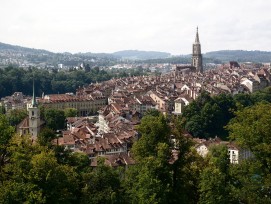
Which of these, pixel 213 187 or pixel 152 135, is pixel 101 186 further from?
pixel 213 187

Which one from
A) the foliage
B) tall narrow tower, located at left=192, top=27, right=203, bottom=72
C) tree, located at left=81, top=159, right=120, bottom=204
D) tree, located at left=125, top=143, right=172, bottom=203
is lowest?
the foliage

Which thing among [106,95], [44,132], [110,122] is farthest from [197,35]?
[44,132]

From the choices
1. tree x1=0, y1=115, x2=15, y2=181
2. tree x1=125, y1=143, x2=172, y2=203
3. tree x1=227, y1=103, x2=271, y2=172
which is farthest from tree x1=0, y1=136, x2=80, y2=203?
tree x1=227, y1=103, x2=271, y2=172

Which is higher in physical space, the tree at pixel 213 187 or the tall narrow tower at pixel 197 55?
the tall narrow tower at pixel 197 55

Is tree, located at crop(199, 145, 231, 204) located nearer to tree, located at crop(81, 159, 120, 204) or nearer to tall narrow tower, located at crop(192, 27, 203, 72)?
tree, located at crop(81, 159, 120, 204)

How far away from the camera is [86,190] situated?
2152 cm

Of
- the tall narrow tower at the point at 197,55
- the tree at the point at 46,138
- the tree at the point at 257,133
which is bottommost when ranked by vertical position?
the tree at the point at 46,138

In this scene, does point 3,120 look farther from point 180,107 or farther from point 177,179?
point 180,107

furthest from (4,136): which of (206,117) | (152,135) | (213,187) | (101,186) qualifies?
(206,117)

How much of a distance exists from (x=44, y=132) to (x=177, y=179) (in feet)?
23.4

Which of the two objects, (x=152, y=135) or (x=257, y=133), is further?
(x=152, y=135)

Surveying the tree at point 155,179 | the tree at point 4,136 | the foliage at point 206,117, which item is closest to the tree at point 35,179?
the tree at point 4,136

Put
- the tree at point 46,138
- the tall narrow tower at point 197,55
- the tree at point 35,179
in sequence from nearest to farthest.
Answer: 1. the tree at point 35,179
2. the tree at point 46,138
3. the tall narrow tower at point 197,55

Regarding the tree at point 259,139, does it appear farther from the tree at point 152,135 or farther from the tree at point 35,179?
the tree at point 35,179
